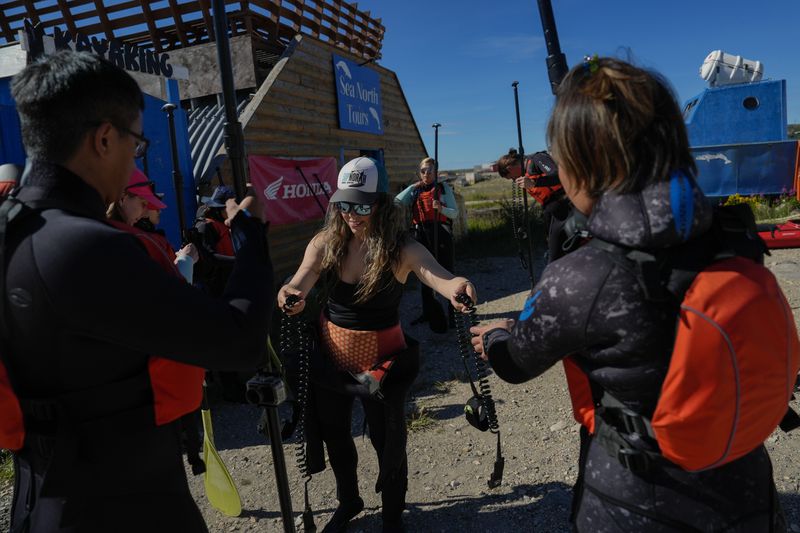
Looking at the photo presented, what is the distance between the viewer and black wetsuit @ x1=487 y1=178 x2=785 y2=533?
46.7 inches

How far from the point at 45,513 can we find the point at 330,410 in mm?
1672

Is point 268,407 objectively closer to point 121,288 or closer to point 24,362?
point 24,362

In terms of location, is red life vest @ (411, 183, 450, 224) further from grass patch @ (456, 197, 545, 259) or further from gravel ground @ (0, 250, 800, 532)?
grass patch @ (456, 197, 545, 259)

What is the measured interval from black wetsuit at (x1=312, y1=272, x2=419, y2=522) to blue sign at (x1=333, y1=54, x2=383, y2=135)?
8413mm

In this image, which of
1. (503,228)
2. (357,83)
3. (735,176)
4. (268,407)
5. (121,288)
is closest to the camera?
(121,288)

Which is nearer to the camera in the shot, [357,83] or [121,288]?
[121,288]

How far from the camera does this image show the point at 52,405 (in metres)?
1.23

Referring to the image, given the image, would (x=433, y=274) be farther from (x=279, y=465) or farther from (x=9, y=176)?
(x=9, y=176)

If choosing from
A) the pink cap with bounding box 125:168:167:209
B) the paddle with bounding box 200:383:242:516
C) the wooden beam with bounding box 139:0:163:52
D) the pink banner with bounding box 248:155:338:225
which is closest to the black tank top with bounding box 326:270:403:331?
the paddle with bounding box 200:383:242:516

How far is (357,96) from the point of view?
11.4 m

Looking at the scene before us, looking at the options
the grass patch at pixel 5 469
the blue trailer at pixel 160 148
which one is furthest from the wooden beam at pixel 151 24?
the grass patch at pixel 5 469

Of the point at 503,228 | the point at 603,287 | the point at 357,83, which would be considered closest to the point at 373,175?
the point at 603,287

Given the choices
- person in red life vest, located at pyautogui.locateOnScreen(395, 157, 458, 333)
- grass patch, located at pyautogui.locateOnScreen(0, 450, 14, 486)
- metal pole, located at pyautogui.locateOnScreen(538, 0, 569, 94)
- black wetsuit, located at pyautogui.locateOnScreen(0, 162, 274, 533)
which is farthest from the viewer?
person in red life vest, located at pyautogui.locateOnScreen(395, 157, 458, 333)

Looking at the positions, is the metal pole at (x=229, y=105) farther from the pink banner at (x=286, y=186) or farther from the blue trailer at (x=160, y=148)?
the pink banner at (x=286, y=186)
